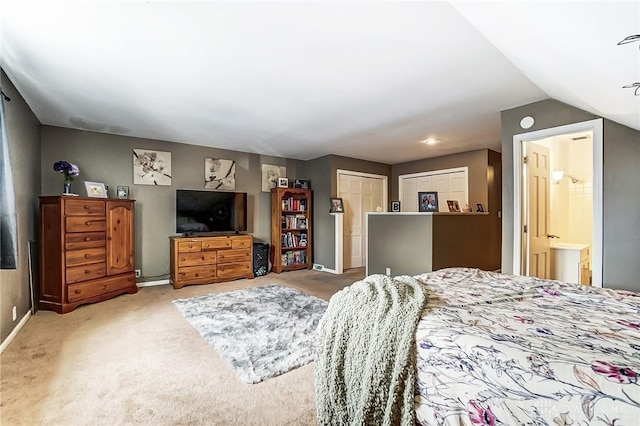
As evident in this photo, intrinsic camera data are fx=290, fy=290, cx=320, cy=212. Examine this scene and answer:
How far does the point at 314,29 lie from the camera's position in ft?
5.89

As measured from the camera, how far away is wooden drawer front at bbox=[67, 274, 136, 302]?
10.8ft

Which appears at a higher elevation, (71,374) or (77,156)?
(77,156)

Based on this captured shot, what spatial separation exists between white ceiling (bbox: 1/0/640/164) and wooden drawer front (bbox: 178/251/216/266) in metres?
1.92

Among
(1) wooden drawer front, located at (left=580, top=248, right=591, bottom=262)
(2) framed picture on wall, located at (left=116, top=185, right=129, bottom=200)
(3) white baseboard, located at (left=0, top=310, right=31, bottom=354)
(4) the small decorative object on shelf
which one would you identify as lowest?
(3) white baseboard, located at (left=0, top=310, right=31, bottom=354)

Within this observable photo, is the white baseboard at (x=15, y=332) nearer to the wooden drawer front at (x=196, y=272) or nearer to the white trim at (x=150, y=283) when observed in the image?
the white trim at (x=150, y=283)

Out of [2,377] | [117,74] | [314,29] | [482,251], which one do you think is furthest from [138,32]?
[482,251]

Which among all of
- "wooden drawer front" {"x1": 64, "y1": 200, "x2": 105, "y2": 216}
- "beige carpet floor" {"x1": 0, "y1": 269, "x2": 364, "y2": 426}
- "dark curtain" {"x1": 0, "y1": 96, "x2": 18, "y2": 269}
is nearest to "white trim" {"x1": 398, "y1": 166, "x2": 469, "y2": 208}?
"beige carpet floor" {"x1": 0, "y1": 269, "x2": 364, "y2": 426}

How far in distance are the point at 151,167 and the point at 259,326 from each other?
10.7 feet

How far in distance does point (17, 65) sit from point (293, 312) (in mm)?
3199

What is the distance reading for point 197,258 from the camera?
4.46 meters

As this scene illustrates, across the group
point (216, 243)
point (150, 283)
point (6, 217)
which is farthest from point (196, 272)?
point (6, 217)

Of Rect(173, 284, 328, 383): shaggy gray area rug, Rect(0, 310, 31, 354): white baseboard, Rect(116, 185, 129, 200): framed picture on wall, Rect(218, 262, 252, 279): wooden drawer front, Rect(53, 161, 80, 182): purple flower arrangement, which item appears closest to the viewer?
Rect(173, 284, 328, 383): shaggy gray area rug

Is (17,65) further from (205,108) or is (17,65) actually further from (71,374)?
(71,374)

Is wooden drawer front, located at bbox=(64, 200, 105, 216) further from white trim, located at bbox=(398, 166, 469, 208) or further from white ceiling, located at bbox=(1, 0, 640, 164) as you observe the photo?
white trim, located at bbox=(398, 166, 469, 208)
